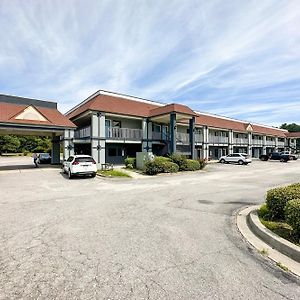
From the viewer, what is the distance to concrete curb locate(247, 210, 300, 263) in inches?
169

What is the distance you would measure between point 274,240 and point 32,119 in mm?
22260

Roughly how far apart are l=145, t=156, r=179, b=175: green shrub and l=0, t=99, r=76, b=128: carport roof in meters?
9.44

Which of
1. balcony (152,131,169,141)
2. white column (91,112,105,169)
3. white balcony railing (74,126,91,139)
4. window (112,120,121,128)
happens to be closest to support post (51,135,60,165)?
white balcony railing (74,126,91,139)

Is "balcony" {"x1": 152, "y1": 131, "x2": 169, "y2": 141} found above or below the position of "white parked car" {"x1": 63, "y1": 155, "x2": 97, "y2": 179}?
above

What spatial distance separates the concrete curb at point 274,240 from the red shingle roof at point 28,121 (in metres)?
20.3

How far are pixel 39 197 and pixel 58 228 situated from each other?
4.63m

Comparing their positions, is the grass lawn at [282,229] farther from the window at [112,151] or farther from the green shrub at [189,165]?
the window at [112,151]

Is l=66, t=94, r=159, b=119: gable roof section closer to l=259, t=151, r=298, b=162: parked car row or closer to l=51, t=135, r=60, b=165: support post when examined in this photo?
l=51, t=135, r=60, b=165: support post

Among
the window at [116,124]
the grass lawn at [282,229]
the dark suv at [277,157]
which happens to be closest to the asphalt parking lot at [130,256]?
the grass lawn at [282,229]

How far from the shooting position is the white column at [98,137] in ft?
73.8

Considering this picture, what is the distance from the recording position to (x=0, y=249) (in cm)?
464

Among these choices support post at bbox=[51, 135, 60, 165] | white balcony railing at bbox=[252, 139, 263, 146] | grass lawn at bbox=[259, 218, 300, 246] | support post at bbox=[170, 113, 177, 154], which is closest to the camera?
grass lawn at bbox=[259, 218, 300, 246]

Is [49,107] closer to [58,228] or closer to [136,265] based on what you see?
[58,228]

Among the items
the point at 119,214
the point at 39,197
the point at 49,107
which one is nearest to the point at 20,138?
the point at 49,107
